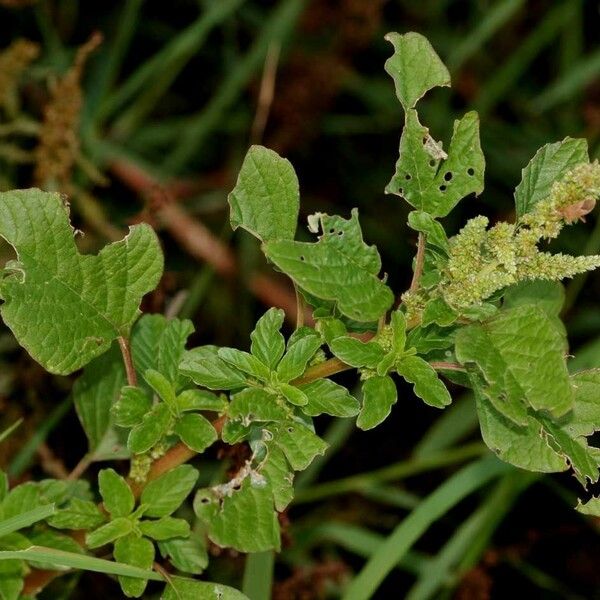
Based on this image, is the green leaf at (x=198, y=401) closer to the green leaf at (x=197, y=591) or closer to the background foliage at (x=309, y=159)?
the green leaf at (x=197, y=591)

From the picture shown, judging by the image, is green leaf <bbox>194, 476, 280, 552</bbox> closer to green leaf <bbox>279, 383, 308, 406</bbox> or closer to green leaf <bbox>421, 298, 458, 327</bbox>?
green leaf <bbox>279, 383, 308, 406</bbox>

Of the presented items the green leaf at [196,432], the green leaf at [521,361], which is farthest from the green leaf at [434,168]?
the green leaf at [196,432]

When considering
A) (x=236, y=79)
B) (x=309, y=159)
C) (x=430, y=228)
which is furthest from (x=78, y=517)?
(x=309, y=159)

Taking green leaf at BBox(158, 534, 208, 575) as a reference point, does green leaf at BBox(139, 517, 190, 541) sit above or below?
above

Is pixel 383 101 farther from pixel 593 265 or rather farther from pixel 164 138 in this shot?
pixel 593 265

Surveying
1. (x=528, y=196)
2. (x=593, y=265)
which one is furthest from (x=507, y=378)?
(x=528, y=196)

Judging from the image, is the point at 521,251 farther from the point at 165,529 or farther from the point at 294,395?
the point at 165,529

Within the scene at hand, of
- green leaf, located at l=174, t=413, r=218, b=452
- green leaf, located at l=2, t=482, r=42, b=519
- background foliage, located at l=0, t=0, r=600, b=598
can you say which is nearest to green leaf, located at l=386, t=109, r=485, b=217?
green leaf, located at l=174, t=413, r=218, b=452
